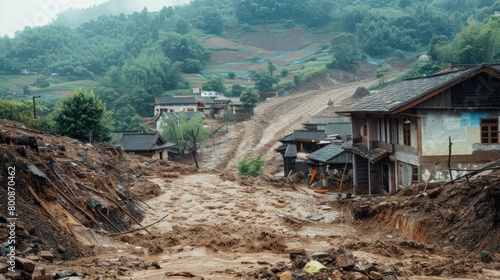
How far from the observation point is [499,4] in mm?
99500

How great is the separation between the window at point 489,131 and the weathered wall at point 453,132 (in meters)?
0.17

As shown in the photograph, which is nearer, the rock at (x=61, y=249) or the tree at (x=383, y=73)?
the rock at (x=61, y=249)

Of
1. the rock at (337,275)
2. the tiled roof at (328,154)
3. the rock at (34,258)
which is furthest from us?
the tiled roof at (328,154)

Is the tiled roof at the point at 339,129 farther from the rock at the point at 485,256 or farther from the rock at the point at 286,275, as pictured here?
the rock at the point at 286,275

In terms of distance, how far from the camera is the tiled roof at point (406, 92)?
20781 millimetres

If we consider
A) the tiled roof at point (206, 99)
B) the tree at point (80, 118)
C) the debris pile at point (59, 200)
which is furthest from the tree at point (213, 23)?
the debris pile at point (59, 200)

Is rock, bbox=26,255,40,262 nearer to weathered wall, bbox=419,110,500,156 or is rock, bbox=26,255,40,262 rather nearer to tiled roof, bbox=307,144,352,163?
weathered wall, bbox=419,110,500,156

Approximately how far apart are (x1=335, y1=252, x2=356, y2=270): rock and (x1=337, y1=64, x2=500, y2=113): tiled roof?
12.3 m

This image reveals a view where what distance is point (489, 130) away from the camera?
20.9m

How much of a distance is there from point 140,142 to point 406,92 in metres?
23.5

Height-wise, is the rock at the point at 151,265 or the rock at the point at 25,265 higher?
the rock at the point at 25,265

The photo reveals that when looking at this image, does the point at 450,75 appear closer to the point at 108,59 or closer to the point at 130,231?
the point at 130,231

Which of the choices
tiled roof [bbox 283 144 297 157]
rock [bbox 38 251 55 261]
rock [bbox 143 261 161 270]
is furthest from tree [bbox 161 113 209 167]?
rock [bbox 38 251 55 261]

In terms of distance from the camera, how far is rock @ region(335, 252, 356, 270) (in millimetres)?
9617
